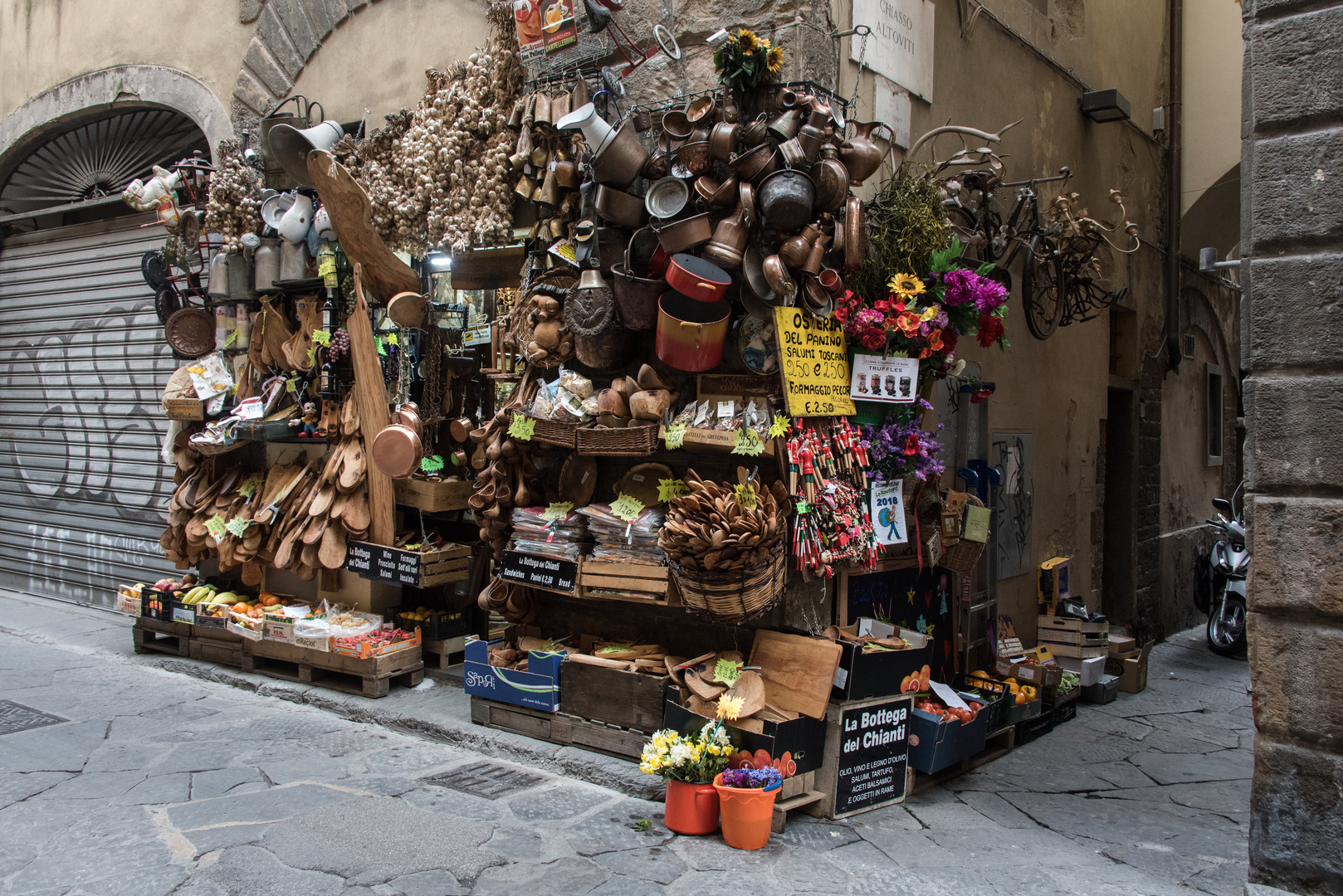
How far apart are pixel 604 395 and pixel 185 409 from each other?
13.1 ft

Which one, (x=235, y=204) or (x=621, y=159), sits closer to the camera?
(x=621, y=159)

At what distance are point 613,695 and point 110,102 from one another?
7.68 meters

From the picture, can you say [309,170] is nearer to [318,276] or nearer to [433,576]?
[318,276]

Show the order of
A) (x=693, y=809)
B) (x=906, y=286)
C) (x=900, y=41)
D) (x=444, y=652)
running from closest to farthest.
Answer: (x=693, y=809), (x=906, y=286), (x=900, y=41), (x=444, y=652)

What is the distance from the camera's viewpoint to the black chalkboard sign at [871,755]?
14.9ft

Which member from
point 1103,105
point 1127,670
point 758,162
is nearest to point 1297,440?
point 758,162

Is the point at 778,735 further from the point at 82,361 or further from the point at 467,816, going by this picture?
the point at 82,361

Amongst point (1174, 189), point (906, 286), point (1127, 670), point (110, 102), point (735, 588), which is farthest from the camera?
point (1174, 189)

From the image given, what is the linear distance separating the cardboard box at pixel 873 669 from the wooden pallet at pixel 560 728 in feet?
3.43

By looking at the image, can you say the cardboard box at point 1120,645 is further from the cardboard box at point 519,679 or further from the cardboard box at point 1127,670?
the cardboard box at point 519,679

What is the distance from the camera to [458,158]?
624 centimetres

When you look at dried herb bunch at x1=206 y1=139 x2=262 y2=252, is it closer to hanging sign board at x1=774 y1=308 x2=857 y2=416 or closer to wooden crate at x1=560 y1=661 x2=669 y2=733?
wooden crate at x1=560 y1=661 x2=669 y2=733

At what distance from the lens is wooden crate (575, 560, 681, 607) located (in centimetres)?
481

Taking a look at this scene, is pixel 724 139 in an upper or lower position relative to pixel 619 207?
upper
